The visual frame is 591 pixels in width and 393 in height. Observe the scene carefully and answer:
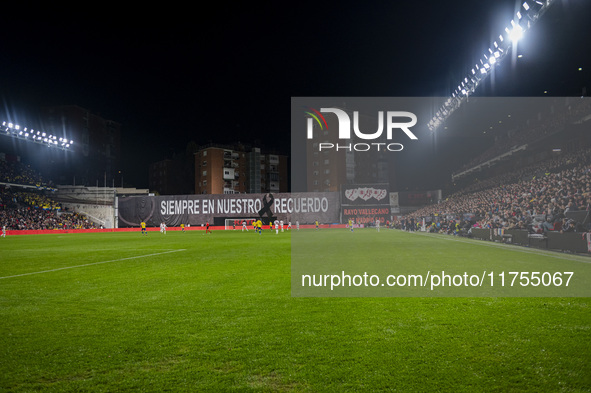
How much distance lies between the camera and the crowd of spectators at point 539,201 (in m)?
19.5

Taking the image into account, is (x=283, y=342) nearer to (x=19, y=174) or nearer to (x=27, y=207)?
(x=27, y=207)

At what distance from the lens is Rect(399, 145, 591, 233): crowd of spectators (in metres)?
19.5

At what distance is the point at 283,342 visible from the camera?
14.7ft

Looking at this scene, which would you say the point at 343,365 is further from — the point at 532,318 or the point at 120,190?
the point at 120,190

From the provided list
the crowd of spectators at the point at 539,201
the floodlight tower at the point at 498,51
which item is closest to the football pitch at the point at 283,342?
the crowd of spectators at the point at 539,201

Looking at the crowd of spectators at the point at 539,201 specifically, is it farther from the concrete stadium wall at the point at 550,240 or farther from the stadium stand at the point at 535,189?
the concrete stadium wall at the point at 550,240

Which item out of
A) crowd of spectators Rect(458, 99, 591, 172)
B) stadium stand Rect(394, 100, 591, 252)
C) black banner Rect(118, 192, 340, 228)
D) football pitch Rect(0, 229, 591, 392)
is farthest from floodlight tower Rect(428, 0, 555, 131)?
black banner Rect(118, 192, 340, 228)

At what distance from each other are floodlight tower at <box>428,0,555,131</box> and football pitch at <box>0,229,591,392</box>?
1831cm

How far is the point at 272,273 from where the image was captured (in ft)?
33.3

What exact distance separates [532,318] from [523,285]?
120 inches

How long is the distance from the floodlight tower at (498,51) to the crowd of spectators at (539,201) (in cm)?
876

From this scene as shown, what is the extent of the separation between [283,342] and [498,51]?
26148mm

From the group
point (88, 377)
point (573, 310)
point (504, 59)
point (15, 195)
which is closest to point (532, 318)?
point (573, 310)

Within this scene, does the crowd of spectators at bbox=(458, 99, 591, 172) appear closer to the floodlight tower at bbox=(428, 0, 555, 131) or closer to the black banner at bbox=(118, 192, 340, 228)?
the floodlight tower at bbox=(428, 0, 555, 131)
